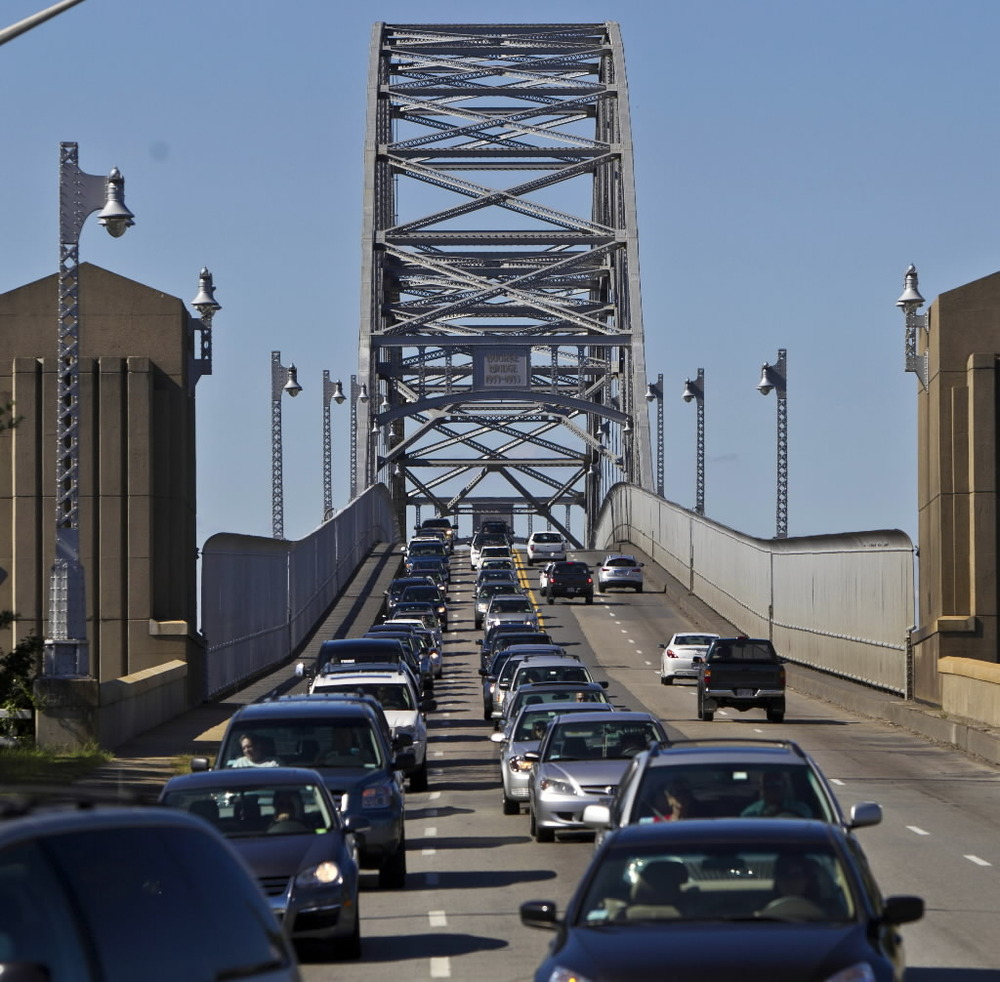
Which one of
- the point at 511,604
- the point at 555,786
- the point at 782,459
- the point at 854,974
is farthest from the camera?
the point at 782,459

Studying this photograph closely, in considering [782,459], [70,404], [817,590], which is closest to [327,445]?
[782,459]

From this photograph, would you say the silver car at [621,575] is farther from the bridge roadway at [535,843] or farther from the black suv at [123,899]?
the black suv at [123,899]

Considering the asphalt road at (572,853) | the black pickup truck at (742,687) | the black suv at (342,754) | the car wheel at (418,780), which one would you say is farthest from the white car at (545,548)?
the black suv at (342,754)

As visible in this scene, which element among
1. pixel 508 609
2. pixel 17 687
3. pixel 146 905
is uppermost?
pixel 146 905

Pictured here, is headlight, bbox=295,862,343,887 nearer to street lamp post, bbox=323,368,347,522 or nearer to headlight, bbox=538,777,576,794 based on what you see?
headlight, bbox=538,777,576,794

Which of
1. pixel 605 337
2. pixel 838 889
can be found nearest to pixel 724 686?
pixel 838 889

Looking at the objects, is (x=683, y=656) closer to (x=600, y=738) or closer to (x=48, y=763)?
(x=48, y=763)

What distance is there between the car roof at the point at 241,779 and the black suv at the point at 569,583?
6195 cm

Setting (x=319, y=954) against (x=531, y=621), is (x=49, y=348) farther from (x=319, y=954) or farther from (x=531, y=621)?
(x=319, y=954)

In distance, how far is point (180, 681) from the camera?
41156 mm

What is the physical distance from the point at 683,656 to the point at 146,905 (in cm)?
4210

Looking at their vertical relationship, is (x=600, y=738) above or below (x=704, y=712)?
above

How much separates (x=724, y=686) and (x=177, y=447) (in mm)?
12647

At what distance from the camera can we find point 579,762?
21.1 m
